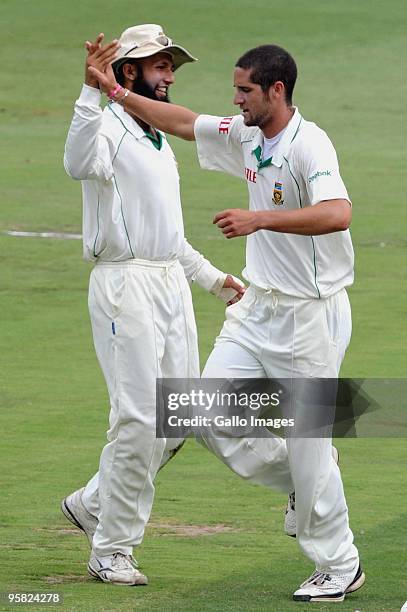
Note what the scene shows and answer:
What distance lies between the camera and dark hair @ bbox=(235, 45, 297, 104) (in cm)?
733

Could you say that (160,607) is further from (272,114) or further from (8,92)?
(8,92)

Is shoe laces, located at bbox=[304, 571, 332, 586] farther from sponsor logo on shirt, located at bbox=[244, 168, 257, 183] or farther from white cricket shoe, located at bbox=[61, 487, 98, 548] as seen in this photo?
sponsor logo on shirt, located at bbox=[244, 168, 257, 183]

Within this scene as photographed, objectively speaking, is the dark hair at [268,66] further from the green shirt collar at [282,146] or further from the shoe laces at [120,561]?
the shoe laces at [120,561]

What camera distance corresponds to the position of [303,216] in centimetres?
686

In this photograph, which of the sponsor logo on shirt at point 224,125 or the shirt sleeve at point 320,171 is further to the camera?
the sponsor logo on shirt at point 224,125

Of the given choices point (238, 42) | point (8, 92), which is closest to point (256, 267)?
point (8, 92)

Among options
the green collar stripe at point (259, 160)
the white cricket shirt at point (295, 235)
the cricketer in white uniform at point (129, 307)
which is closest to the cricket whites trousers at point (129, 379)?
the cricketer in white uniform at point (129, 307)

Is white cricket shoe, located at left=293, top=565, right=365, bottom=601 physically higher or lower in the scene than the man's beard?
lower

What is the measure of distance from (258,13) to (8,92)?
882cm

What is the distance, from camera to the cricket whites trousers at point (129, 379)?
299 inches

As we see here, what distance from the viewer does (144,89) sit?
802cm

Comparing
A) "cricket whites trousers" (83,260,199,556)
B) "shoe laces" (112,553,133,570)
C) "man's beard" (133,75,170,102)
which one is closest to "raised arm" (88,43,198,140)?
"man's beard" (133,75,170,102)

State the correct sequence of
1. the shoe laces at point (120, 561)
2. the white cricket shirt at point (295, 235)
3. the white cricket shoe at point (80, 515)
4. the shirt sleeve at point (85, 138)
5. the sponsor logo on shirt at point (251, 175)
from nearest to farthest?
the white cricket shirt at point (295, 235) → the shirt sleeve at point (85, 138) → the sponsor logo on shirt at point (251, 175) → the shoe laces at point (120, 561) → the white cricket shoe at point (80, 515)

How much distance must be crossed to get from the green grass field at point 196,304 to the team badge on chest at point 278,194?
1653 mm
